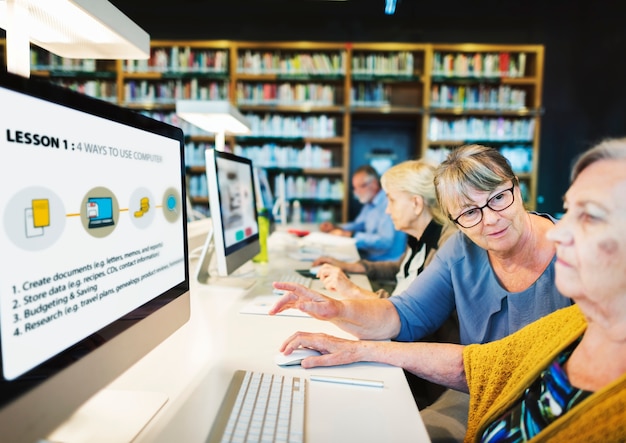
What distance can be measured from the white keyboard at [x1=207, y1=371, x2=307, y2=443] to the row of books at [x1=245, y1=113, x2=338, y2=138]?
4.42 meters

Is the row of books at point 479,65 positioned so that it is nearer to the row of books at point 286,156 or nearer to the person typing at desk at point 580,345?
the row of books at point 286,156

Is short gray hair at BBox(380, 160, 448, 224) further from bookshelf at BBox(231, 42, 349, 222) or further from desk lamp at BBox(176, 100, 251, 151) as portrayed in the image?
bookshelf at BBox(231, 42, 349, 222)

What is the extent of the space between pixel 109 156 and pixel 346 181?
4.49 metres

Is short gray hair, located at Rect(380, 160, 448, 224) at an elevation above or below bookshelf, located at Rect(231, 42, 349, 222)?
below

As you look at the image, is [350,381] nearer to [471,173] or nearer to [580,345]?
[580,345]

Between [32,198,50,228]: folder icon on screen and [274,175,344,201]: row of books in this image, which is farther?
[274,175,344,201]: row of books

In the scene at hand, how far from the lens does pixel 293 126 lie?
16.7 feet

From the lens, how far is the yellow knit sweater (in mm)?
571

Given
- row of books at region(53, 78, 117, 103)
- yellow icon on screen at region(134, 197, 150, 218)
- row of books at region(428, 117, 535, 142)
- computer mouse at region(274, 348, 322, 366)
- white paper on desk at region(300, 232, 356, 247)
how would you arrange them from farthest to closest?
row of books at region(53, 78, 117, 103) → row of books at region(428, 117, 535, 142) → white paper on desk at region(300, 232, 356, 247) → computer mouse at region(274, 348, 322, 366) → yellow icon on screen at region(134, 197, 150, 218)

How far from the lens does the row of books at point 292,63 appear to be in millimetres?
4977

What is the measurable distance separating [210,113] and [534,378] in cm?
165

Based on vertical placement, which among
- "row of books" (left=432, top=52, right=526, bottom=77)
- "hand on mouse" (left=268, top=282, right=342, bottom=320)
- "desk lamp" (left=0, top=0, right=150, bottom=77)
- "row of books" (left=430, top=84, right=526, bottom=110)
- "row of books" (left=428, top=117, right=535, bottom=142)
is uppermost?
"row of books" (left=432, top=52, right=526, bottom=77)

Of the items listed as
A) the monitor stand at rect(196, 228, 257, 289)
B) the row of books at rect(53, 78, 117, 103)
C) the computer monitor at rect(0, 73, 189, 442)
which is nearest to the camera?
the computer monitor at rect(0, 73, 189, 442)

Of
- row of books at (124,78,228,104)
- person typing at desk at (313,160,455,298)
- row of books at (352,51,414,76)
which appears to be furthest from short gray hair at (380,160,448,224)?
row of books at (124,78,228,104)
